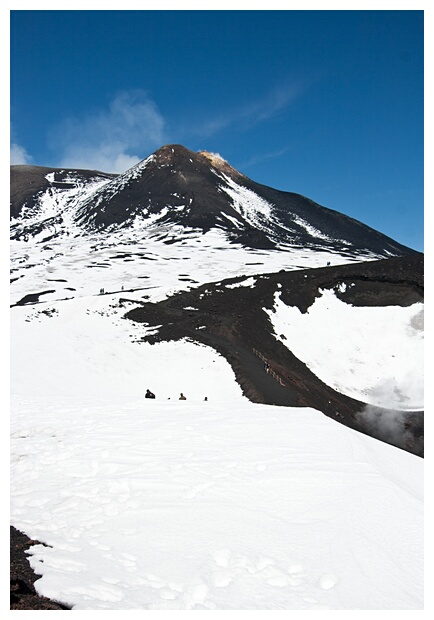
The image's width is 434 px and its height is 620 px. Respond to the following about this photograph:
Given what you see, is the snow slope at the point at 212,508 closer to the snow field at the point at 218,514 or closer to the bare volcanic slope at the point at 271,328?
the snow field at the point at 218,514

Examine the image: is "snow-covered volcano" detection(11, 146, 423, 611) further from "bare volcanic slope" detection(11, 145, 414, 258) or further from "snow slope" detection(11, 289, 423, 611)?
"bare volcanic slope" detection(11, 145, 414, 258)

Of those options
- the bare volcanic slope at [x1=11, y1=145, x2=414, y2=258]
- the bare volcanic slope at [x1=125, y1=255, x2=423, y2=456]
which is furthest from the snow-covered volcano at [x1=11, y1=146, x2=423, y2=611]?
the bare volcanic slope at [x1=11, y1=145, x2=414, y2=258]

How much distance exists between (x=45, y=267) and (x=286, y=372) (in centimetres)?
6604

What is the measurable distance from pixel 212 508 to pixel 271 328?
106 feet

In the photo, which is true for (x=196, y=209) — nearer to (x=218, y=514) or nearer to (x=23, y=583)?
(x=218, y=514)

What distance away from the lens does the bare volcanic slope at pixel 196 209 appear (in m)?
138

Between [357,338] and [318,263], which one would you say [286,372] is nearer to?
[357,338]

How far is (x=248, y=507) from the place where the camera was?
6324 millimetres

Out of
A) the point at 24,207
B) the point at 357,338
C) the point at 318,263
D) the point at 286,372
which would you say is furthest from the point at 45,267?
the point at 24,207

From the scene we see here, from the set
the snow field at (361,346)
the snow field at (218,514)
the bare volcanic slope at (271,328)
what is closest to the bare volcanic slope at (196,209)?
the bare volcanic slope at (271,328)

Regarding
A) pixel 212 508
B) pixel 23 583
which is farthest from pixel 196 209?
pixel 23 583

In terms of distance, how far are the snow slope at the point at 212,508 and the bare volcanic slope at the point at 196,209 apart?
103100 mm

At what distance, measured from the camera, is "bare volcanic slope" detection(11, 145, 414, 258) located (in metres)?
138

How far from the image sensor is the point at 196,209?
486 ft
